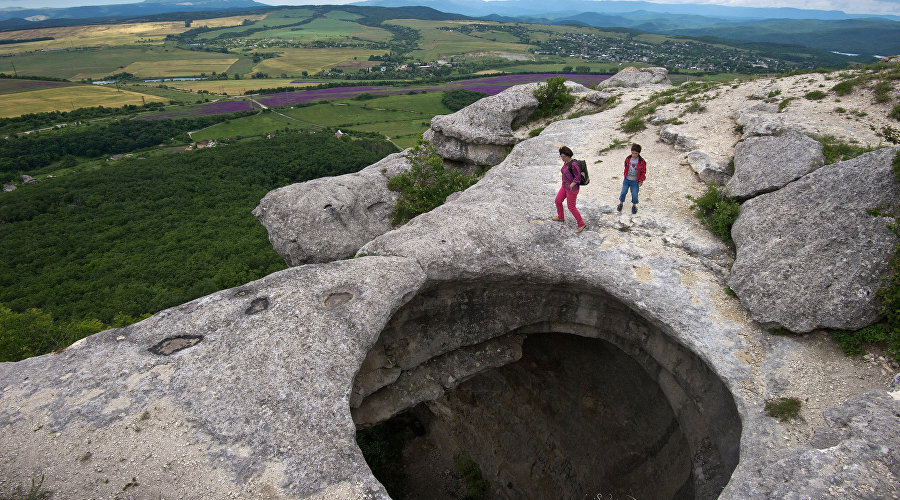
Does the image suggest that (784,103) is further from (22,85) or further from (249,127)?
(22,85)

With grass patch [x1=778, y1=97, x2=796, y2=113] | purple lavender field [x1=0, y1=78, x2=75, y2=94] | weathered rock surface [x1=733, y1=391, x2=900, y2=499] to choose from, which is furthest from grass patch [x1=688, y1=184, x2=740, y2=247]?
purple lavender field [x1=0, y1=78, x2=75, y2=94]

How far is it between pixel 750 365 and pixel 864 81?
47.4 ft

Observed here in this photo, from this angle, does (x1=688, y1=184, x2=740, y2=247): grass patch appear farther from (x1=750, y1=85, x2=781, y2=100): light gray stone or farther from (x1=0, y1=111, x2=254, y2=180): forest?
(x1=0, y1=111, x2=254, y2=180): forest

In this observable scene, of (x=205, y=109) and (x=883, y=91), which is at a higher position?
(x=883, y=91)

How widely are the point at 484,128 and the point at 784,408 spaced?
1989 cm

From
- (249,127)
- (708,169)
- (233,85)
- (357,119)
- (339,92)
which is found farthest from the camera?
(233,85)

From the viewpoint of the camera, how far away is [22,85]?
414 ft

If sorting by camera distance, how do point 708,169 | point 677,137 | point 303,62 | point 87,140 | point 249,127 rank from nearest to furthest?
point 708,169 < point 677,137 < point 87,140 < point 249,127 < point 303,62

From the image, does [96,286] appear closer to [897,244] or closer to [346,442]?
[346,442]

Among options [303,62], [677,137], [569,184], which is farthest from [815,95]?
[303,62]

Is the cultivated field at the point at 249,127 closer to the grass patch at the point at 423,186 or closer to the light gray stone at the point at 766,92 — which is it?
the grass patch at the point at 423,186

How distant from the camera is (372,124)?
335ft

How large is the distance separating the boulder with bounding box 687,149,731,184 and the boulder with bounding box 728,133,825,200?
79 centimetres

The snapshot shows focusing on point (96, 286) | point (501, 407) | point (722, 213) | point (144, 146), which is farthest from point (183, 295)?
point (144, 146)
